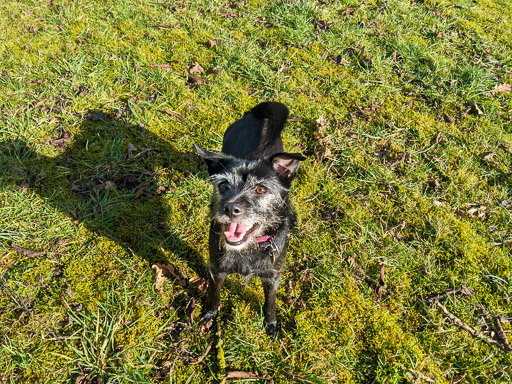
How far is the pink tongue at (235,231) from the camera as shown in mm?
2893

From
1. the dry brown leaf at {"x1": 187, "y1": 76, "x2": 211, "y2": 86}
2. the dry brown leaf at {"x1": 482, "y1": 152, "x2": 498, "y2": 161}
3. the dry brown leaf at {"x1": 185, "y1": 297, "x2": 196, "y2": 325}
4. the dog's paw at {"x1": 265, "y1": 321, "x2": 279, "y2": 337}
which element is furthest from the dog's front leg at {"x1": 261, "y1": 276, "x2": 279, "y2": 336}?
the dry brown leaf at {"x1": 482, "y1": 152, "x2": 498, "y2": 161}

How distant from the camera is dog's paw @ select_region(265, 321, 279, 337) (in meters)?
3.50

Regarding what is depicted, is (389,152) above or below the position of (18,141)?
above

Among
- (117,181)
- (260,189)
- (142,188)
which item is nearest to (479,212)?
(260,189)

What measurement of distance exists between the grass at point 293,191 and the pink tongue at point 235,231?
3.64 ft

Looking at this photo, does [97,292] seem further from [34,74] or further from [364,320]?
[34,74]

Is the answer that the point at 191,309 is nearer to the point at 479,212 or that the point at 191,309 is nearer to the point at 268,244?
the point at 268,244

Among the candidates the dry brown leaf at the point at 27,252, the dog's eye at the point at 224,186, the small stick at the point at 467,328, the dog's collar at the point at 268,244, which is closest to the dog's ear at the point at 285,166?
the dog's eye at the point at 224,186

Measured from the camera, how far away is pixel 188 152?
16.7 feet

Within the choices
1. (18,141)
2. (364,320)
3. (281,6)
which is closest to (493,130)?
(364,320)

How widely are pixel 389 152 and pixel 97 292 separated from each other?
186 inches

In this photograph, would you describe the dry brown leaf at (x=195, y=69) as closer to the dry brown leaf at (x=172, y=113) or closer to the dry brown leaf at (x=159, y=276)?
the dry brown leaf at (x=172, y=113)

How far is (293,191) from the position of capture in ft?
15.5

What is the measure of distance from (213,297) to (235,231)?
3.07 feet
